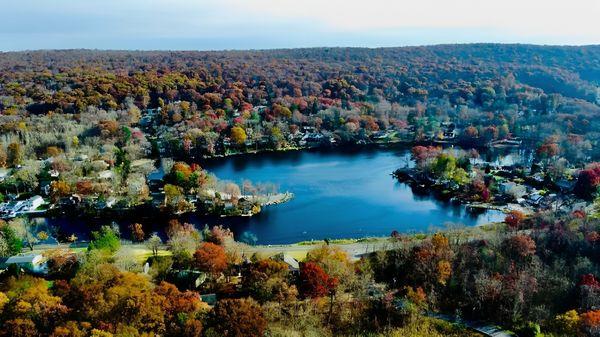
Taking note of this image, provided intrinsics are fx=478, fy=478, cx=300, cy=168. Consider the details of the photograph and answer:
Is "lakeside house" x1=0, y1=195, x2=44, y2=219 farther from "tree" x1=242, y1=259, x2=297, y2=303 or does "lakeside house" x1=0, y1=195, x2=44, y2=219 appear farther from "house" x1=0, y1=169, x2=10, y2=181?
"tree" x1=242, y1=259, x2=297, y2=303

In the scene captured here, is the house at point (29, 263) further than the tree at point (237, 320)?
Yes

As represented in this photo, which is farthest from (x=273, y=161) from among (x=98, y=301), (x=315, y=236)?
(x=98, y=301)

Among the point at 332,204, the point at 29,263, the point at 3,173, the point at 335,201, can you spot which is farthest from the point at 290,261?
the point at 3,173

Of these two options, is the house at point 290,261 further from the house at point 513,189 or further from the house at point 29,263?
the house at point 513,189

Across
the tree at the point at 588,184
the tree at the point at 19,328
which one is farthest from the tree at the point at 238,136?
the tree at the point at 19,328

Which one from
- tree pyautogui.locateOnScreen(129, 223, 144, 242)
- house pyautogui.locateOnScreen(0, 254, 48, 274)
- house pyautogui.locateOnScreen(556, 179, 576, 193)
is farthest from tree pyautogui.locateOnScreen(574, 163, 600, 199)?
house pyautogui.locateOnScreen(0, 254, 48, 274)
